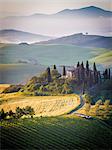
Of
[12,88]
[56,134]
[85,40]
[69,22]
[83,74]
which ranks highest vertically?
[69,22]

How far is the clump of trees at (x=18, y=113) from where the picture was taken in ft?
9.81

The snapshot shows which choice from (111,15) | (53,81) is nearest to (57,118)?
(53,81)

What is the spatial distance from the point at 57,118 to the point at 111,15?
92 centimetres

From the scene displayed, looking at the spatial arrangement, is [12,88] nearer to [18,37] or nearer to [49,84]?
[49,84]

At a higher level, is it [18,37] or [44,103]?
[18,37]

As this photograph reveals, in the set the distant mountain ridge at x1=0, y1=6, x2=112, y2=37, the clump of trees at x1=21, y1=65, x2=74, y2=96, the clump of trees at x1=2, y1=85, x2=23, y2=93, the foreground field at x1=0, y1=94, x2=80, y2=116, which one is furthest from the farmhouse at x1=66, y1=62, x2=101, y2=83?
the clump of trees at x1=2, y1=85, x2=23, y2=93

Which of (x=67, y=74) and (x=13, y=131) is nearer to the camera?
(x=13, y=131)

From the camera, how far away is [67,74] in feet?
10.3

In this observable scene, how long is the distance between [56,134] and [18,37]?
0.79 m

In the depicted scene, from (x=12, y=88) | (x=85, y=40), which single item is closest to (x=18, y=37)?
(x=12, y=88)

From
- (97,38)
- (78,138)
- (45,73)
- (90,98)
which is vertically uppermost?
(97,38)

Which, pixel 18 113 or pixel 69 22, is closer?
pixel 18 113

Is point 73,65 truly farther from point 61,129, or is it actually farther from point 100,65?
point 61,129

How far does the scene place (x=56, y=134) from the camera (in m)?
3.01
